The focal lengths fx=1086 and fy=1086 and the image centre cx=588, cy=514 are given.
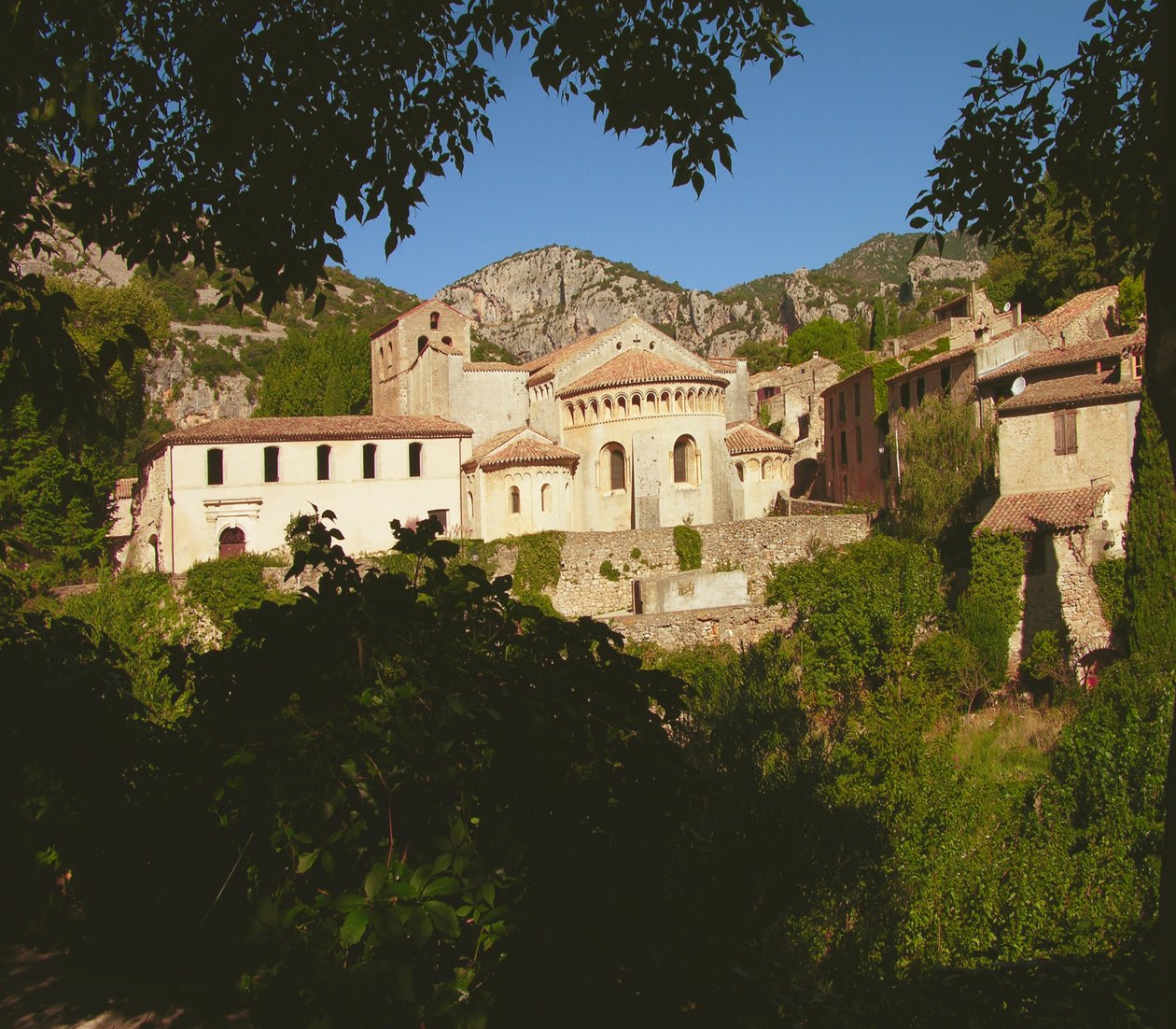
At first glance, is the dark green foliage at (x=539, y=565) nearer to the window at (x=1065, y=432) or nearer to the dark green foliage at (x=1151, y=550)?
the window at (x=1065, y=432)

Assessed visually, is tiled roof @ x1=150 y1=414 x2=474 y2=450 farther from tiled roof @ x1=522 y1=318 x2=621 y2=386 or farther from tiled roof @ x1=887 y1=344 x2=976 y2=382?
tiled roof @ x1=887 y1=344 x2=976 y2=382

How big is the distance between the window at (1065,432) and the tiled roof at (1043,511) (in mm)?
1039

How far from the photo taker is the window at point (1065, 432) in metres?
26.8

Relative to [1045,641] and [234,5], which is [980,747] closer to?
[1045,641]

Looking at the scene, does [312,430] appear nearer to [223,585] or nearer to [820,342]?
[223,585]

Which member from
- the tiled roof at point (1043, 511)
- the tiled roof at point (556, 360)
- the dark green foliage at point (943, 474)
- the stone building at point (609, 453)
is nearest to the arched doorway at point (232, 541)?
the stone building at point (609, 453)

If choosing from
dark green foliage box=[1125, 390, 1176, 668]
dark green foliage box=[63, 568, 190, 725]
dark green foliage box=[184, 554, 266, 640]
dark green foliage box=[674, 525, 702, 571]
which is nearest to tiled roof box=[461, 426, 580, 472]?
dark green foliage box=[674, 525, 702, 571]

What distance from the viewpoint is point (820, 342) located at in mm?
71000

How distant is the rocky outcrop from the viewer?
476 feet

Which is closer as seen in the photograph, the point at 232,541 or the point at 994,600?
the point at 994,600

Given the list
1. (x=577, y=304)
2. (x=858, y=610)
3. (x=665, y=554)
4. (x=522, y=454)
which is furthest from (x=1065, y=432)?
(x=577, y=304)

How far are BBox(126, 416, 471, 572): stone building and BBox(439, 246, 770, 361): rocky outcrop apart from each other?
330 ft

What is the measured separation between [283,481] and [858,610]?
65.2 feet

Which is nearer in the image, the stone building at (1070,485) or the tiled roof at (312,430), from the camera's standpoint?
the stone building at (1070,485)
